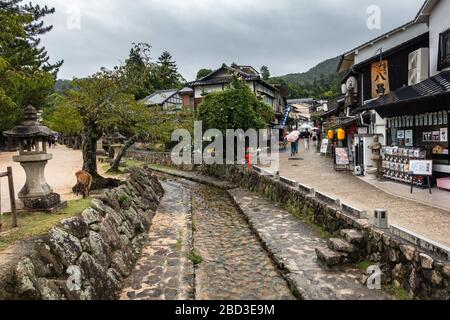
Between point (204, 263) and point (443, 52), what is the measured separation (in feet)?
A: 39.6

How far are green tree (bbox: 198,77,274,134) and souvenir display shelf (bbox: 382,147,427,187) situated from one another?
34.1 ft

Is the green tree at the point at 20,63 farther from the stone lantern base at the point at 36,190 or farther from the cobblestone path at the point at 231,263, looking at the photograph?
the cobblestone path at the point at 231,263

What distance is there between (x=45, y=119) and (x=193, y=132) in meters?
40.4

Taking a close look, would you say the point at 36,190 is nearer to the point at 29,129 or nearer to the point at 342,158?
the point at 29,129

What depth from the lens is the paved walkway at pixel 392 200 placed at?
8.22 m

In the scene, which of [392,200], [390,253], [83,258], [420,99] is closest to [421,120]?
[420,99]

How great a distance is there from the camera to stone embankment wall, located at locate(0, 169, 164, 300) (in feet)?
17.3

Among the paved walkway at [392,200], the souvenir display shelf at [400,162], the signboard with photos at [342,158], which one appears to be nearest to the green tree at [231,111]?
the paved walkway at [392,200]

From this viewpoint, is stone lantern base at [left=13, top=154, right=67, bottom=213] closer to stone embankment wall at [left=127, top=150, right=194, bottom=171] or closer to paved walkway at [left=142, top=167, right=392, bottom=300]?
paved walkway at [left=142, top=167, right=392, bottom=300]

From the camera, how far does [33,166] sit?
9359mm

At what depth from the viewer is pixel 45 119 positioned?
54250 millimetres

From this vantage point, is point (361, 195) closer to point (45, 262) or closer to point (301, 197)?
point (301, 197)

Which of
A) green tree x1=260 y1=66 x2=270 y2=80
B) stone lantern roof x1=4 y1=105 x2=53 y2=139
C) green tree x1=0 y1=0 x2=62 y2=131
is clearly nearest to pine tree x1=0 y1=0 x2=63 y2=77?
green tree x1=0 y1=0 x2=62 y2=131

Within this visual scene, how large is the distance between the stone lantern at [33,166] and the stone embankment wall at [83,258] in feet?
3.96
